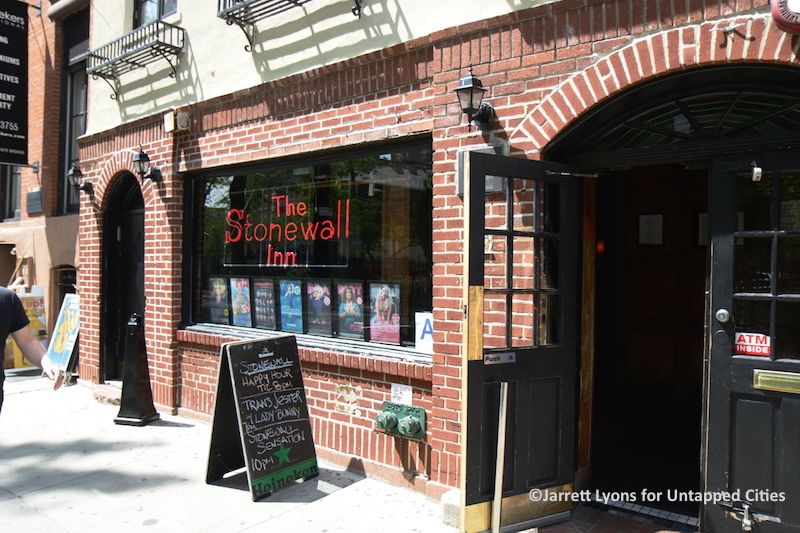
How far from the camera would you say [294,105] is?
5.88 metres

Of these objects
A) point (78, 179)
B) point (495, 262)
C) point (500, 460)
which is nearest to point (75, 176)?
point (78, 179)

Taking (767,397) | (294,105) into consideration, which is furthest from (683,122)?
(294,105)

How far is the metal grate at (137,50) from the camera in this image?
716 cm

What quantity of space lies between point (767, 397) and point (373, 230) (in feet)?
10.9

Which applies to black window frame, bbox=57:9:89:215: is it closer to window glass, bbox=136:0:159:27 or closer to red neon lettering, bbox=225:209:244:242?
window glass, bbox=136:0:159:27

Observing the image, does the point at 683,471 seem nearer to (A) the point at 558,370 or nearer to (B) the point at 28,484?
(A) the point at 558,370

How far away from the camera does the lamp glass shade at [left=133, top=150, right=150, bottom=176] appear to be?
737 centimetres

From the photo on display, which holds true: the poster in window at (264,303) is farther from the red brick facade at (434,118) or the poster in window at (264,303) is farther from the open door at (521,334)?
the open door at (521,334)

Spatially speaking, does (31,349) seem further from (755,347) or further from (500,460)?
(755,347)

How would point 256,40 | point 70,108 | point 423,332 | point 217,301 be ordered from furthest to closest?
point 70,108
point 217,301
point 256,40
point 423,332

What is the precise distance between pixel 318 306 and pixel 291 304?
394 mm

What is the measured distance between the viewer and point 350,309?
5.78m

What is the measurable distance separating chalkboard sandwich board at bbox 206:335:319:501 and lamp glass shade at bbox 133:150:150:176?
344cm

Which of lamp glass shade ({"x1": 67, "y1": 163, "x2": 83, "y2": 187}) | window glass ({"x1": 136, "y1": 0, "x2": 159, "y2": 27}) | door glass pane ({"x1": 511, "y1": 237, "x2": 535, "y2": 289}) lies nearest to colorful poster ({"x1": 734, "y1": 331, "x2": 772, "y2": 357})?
door glass pane ({"x1": 511, "y1": 237, "x2": 535, "y2": 289})
